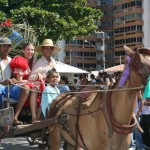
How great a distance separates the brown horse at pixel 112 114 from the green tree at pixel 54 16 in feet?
47.1

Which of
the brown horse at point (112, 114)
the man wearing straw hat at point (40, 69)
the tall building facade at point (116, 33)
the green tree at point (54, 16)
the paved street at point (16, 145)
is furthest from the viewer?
the tall building facade at point (116, 33)

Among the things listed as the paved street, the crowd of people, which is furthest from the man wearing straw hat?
the paved street

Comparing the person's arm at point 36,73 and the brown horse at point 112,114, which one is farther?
the person's arm at point 36,73

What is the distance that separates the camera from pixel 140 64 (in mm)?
5914

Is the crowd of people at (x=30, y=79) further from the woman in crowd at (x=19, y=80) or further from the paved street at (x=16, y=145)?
the paved street at (x=16, y=145)

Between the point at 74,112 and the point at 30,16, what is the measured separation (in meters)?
15.4

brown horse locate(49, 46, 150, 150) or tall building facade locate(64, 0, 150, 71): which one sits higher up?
tall building facade locate(64, 0, 150, 71)

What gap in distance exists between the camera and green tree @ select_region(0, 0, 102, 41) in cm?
2155

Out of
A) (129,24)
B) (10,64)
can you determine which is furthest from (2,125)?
(129,24)

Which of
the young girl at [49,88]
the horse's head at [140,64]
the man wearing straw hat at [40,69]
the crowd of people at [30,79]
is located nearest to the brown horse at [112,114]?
the horse's head at [140,64]

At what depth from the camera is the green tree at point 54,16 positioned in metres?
21.5

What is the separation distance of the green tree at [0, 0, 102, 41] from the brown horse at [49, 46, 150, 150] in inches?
565

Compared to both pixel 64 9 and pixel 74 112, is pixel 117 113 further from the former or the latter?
pixel 64 9

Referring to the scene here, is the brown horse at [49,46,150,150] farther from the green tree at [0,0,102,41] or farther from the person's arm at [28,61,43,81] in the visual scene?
the green tree at [0,0,102,41]
